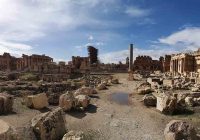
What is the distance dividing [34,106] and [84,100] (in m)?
3.69

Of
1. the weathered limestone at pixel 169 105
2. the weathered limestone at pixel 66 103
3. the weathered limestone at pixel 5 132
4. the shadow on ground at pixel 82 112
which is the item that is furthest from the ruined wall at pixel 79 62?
the weathered limestone at pixel 5 132

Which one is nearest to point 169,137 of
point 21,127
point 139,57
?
point 21,127

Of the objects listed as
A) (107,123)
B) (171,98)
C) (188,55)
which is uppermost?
(188,55)

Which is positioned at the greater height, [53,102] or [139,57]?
[139,57]

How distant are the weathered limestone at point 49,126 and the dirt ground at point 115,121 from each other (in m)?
1.79

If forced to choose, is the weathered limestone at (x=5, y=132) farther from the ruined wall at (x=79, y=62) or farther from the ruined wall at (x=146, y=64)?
the ruined wall at (x=146, y=64)

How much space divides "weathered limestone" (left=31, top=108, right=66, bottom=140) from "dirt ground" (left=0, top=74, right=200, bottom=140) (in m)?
1.79

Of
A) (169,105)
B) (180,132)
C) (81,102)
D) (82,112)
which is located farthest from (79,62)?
(180,132)

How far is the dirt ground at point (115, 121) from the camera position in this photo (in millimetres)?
14000

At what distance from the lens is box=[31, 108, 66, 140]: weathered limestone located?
12.1m

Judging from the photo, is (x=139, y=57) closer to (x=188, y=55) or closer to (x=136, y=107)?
(x=188, y=55)

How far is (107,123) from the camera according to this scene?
1603cm

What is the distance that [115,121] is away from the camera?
16.5m

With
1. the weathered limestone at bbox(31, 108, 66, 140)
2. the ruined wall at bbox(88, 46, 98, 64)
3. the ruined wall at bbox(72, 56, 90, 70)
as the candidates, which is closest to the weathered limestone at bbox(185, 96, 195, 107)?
the weathered limestone at bbox(31, 108, 66, 140)
